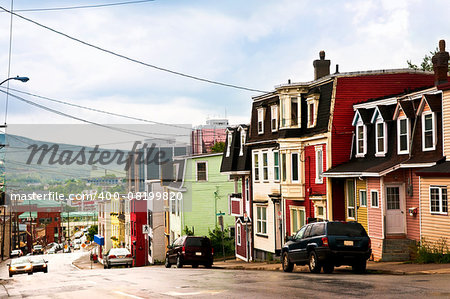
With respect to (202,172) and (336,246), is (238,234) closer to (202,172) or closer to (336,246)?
(202,172)

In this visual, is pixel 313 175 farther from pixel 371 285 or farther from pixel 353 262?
pixel 371 285

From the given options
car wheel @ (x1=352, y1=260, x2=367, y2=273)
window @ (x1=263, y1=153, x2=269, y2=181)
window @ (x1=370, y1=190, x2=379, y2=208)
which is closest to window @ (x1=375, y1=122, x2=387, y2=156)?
window @ (x1=370, y1=190, x2=379, y2=208)

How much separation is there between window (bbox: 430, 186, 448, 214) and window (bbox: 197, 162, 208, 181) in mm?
33798

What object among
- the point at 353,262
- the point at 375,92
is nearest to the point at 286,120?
the point at 375,92

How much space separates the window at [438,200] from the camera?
2458 centimetres

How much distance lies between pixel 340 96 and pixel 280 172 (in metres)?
7.90

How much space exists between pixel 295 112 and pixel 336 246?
1770cm

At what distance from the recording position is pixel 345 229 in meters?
21.0

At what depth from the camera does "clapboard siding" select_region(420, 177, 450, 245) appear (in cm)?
2441

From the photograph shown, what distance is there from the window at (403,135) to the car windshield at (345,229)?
780 cm

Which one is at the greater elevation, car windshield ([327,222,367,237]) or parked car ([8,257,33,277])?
car windshield ([327,222,367,237])

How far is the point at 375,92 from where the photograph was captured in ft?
109

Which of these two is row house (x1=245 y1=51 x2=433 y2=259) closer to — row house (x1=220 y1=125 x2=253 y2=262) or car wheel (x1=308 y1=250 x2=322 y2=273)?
row house (x1=220 y1=125 x2=253 y2=262)

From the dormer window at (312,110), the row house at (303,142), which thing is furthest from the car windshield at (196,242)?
the dormer window at (312,110)
